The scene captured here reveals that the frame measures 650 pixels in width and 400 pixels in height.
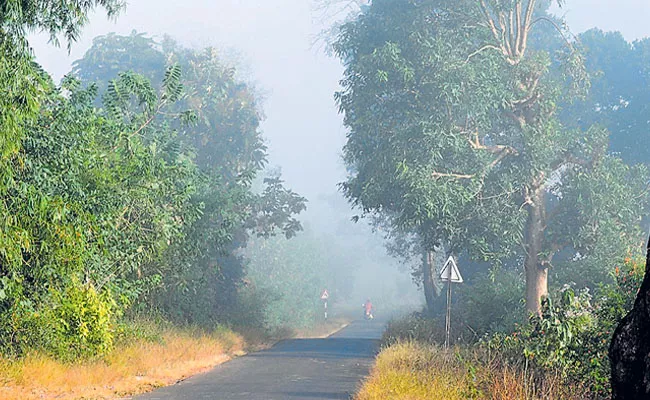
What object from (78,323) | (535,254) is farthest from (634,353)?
(535,254)

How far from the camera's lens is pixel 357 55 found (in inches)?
1100

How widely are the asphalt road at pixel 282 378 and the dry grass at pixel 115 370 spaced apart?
2.43 ft

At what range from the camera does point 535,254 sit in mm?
26562

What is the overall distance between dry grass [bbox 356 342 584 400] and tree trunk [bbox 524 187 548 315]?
1033 centimetres

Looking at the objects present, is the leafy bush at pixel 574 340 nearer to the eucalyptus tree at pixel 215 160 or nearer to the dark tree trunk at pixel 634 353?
the dark tree trunk at pixel 634 353

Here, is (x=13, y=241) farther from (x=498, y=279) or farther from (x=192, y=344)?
(x=498, y=279)

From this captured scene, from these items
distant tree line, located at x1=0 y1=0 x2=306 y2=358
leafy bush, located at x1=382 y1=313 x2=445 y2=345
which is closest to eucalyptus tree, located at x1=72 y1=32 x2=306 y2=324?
distant tree line, located at x1=0 y1=0 x2=306 y2=358

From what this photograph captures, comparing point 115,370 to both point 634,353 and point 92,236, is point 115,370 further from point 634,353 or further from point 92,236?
point 634,353

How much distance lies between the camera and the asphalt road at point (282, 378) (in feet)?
47.1

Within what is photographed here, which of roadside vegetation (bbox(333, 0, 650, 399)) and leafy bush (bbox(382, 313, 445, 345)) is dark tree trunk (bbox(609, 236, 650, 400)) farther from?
leafy bush (bbox(382, 313, 445, 345))

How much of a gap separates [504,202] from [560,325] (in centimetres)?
1282

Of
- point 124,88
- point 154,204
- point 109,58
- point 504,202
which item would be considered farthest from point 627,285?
point 109,58

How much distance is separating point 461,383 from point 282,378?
19.0 ft

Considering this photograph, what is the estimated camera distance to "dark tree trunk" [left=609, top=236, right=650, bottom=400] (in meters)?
3.88
